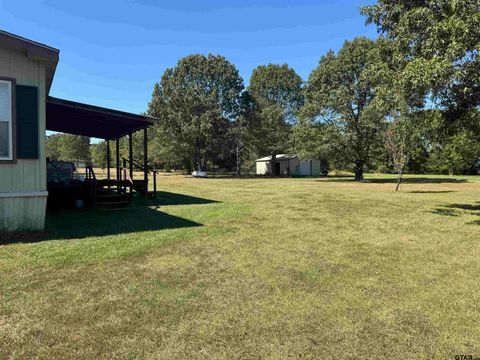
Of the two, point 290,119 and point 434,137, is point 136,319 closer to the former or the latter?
point 434,137

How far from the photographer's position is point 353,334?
3.18 m

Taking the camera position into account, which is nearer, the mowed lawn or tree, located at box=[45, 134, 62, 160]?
the mowed lawn

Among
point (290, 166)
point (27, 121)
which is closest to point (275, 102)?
point (290, 166)

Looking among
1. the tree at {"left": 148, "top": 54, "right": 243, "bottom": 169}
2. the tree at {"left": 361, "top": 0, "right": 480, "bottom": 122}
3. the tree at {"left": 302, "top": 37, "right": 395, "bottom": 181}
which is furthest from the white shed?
the tree at {"left": 361, "top": 0, "right": 480, "bottom": 122}

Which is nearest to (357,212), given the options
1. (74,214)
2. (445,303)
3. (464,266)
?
(464,266)

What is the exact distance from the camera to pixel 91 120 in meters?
14.2

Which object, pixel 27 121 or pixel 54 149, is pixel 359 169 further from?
pixel 54 149

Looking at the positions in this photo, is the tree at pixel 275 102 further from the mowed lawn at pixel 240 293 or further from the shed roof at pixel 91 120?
the mowed lawn at pixel 240 293

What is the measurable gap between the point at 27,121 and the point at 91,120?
7449 millimetres

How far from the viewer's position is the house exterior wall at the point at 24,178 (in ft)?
22.6

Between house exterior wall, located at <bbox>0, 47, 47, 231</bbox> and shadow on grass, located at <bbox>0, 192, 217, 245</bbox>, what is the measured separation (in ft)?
1.16

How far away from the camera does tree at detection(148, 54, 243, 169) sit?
116 ft

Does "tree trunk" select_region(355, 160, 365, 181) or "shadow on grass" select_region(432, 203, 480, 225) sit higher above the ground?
"tree trunk" select_region(355, 160, 365, 181)

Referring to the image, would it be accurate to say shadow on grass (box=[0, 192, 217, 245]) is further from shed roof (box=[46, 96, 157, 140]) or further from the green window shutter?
shed roof (box=[46, 96, 157, 140])
